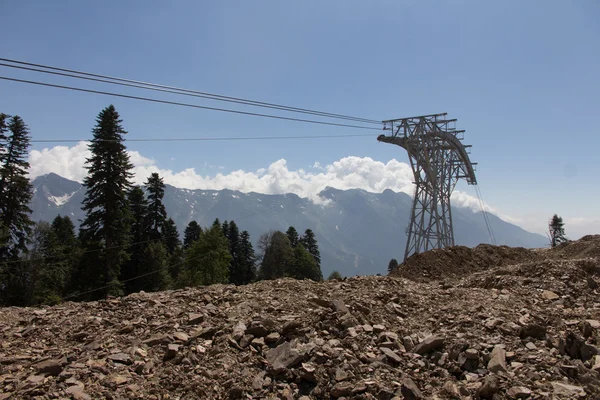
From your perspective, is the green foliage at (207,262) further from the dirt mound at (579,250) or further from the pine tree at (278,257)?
the dirt mound at (579,250)

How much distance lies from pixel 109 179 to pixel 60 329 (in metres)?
20.7

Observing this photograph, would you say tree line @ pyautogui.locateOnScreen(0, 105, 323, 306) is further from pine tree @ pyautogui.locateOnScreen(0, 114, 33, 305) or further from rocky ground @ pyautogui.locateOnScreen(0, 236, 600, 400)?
rocky ground @ pyautogui.locateOnScreen(0, 236, 600, 400)

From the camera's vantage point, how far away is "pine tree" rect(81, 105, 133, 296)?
1031 inches

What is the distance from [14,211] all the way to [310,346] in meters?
26.6

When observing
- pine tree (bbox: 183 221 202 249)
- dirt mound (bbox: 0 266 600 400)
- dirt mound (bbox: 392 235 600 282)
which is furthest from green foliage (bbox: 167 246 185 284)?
dirt mound (bbox: 0 266 600 400)

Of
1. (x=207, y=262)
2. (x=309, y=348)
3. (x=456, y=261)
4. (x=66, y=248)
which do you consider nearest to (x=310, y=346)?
(x=309, y=348)

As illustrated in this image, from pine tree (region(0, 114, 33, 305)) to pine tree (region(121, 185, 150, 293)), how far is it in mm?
8390

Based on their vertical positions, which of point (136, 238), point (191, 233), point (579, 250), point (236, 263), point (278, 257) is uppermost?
point (191, 233)

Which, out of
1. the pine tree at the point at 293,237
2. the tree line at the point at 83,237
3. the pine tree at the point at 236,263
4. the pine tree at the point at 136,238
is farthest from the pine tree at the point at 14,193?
the pine tree at the point at 293,237

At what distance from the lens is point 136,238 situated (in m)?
38.0

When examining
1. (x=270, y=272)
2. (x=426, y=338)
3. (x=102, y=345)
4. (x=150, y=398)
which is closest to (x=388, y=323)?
(x=426, y=338)

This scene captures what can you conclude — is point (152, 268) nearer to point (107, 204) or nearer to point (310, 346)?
point (107, 204)

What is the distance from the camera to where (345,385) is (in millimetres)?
5707

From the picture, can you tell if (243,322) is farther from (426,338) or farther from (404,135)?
(404,135)
